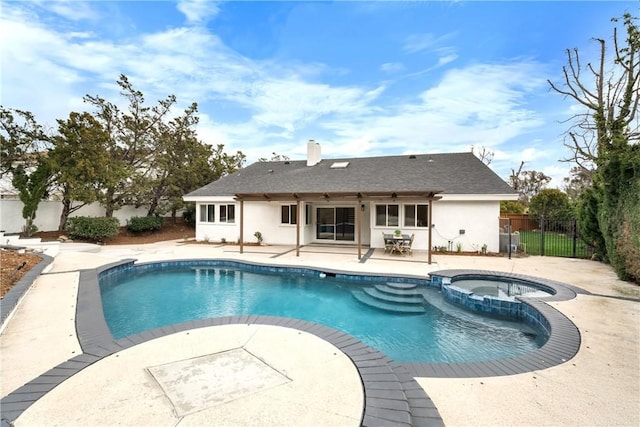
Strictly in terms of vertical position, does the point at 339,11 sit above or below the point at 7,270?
above

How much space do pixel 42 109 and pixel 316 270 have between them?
54.2 ft

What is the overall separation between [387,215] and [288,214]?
5.29 m

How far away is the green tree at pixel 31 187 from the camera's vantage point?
1401 centimetres

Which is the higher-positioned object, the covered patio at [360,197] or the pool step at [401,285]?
the covered patio at [360,197]

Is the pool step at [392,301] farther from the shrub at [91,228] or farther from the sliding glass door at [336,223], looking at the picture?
the shrub at [91,228]

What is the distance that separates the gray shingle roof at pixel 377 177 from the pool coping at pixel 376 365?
28.6 feet

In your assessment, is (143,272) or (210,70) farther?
(210,70)

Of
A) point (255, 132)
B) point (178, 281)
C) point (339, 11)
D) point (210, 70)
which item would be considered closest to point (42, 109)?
point (210, 70)

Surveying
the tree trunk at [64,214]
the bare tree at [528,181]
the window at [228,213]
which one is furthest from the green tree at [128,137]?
the bare tree at [528,181]

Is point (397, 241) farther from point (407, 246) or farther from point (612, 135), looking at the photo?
point (612, 135)

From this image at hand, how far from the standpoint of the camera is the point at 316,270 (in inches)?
378

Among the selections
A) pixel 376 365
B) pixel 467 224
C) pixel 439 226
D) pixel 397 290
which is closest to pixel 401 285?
pixel 397 290

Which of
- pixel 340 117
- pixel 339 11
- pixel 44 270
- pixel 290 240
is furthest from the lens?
pixel 340 117

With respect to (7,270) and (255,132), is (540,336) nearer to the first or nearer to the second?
(7,270)
